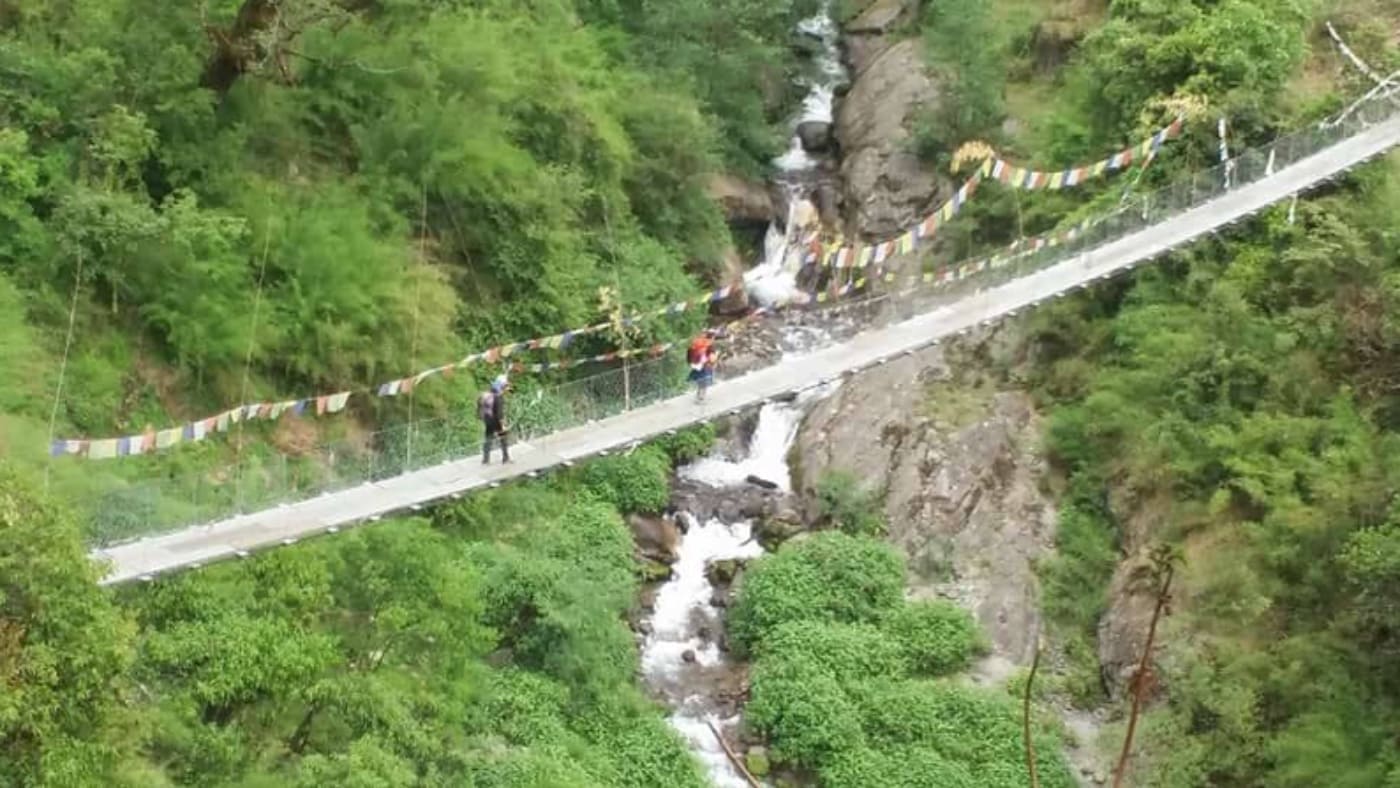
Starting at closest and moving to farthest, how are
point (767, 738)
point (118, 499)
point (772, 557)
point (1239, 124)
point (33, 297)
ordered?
point (118, 499)
point (33, 297)
point (767, 738)
point (772, 557)
point (1239, 124)

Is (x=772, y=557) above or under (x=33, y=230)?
under

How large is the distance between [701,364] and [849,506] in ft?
18.2

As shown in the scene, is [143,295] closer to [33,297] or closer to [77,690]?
[33,297]

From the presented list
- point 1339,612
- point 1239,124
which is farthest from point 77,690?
point 1239,124

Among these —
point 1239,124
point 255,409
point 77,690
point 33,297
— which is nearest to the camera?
point 77,690

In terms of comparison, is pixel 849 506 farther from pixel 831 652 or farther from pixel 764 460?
pixel 831 652

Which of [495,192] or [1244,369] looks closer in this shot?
[1244,369]

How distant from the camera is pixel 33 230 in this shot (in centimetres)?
1606

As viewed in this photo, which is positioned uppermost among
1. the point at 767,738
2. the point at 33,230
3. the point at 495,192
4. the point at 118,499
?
the point at 33,230

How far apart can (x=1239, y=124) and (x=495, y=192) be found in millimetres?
11241

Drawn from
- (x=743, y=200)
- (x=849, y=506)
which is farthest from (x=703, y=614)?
(x=743, y=200)

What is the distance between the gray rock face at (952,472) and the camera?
19500 mm

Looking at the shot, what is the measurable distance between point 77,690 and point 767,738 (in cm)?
956

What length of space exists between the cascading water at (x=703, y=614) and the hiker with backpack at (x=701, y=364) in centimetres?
398
